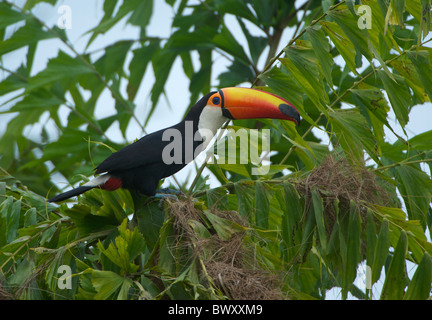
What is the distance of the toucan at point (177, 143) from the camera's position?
2877 millimetres

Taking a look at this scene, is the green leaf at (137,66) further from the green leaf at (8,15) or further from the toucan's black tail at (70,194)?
the toucan's black tail at (70,194)

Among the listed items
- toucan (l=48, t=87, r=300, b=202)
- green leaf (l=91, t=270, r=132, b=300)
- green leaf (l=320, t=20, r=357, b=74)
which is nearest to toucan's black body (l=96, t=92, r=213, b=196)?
toucan (l=48, t=87, r=300, b=202)

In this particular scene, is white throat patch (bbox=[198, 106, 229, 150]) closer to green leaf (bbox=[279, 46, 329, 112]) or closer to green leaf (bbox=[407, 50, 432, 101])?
green leaf (bbox=[279, 46, 329, 112])

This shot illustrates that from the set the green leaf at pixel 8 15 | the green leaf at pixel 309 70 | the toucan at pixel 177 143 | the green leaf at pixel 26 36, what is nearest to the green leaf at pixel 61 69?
the green leaf at pixel 26 36

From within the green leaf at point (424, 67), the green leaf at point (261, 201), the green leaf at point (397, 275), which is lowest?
the green leaf at point (397, 275)

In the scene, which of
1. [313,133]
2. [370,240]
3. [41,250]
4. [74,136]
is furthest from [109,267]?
[313,133]

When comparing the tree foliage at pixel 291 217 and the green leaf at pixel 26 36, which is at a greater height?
the green leaf at pixel 26 36

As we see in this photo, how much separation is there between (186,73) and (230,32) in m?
0.61

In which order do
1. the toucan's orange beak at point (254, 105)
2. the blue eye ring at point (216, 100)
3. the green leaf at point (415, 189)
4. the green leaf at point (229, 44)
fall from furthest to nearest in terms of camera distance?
the green leaf at point (229, 44)
the blue eye ring at point (216, 100)
the toucan's orange beak at point (254, 105)
the green leaf at point (415, 189)

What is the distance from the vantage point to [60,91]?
436 centimetres

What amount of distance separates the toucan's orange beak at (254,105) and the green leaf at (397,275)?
0.77 m

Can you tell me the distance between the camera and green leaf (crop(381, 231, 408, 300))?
214 centimetres

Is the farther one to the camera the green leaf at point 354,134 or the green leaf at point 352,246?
the green leaf at point 354,134
